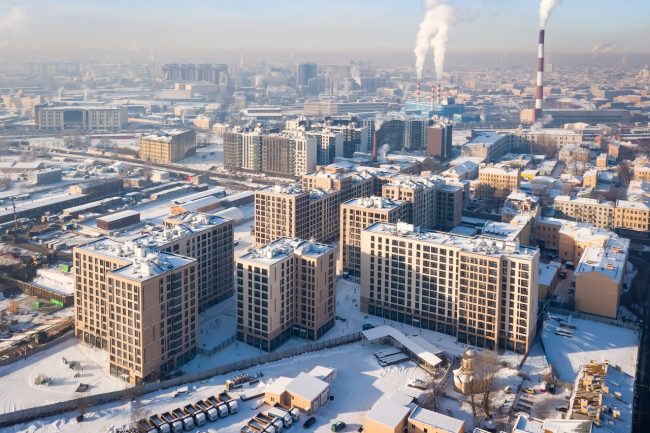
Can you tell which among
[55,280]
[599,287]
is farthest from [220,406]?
[599,287]

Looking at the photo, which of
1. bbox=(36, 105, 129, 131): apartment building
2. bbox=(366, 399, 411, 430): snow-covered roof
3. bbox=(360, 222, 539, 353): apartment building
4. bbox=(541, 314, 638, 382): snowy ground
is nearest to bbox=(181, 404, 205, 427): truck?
bbox=(366, 399, 411, 430): snow-covered roof

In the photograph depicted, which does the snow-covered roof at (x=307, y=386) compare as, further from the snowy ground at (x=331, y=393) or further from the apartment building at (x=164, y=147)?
the apartment building at (x=164, y=147)

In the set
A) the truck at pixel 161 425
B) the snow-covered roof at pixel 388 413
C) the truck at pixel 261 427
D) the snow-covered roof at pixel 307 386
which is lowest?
the truck at pixel 261 427

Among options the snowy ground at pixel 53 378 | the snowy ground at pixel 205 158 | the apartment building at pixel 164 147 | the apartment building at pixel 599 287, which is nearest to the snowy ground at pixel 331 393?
the snowy ground at pixel 53 378

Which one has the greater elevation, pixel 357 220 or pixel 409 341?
pixel 357 220

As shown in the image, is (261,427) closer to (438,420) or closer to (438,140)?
(438,420)

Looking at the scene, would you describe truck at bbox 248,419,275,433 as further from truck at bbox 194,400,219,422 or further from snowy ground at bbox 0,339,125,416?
snowy ground at bbox 0,339,125,416

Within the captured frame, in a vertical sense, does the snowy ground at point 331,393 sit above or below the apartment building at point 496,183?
below
